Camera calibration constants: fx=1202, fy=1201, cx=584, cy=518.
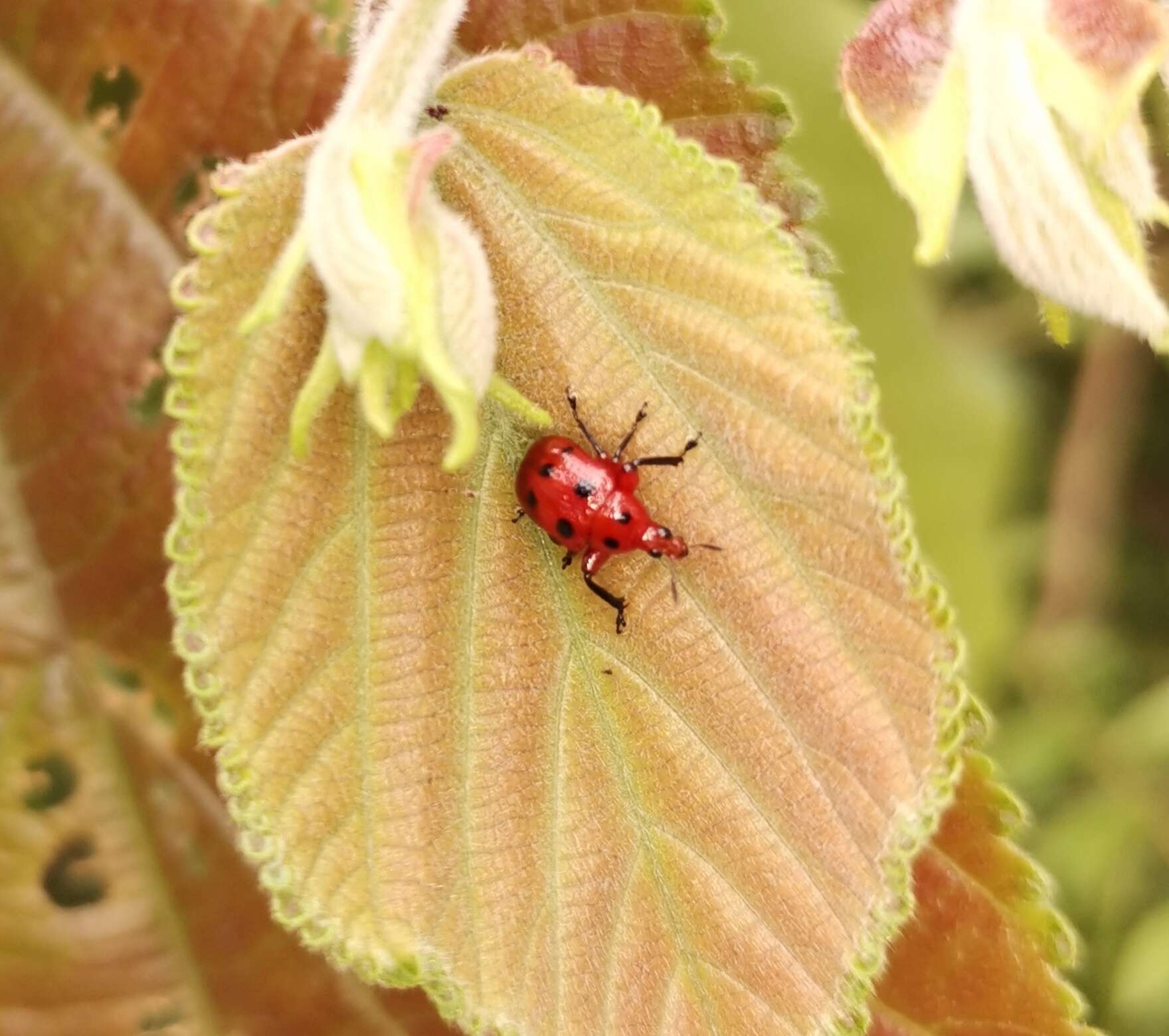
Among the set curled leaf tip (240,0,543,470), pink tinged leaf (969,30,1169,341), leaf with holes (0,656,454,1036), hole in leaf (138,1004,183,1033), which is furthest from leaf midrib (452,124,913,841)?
hole in leaf (138,1004,183,1033)

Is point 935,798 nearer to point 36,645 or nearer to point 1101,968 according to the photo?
point 36,645

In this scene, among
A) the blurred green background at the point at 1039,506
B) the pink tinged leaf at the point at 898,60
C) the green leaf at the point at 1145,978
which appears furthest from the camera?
the green leaf at the point at 1145,978

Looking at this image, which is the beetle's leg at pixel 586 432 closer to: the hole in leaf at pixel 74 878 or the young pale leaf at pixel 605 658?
the young pale leaf at pixel 605 658

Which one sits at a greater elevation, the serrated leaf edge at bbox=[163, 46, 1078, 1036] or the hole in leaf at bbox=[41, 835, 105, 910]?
the serrated leaf edge at bbox=[163, 46, 1078, 1036]

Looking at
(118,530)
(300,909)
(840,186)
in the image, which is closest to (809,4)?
(840,186)

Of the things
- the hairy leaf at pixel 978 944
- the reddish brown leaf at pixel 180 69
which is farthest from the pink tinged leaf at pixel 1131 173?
the reddish brown leaf at pixel 180 69

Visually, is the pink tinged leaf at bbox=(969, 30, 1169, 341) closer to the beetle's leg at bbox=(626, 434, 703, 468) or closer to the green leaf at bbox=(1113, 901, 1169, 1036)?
the beetle's leg at bbox=(626, 434, 703, 468)
